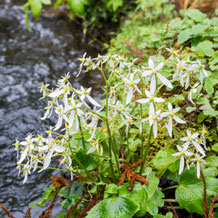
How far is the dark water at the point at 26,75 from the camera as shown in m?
2.56

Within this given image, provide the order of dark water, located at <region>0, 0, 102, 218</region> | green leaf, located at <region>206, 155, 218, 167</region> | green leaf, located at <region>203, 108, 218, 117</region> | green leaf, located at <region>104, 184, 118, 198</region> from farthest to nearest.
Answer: dark water, located at <region>0, 0, 102, 218</region> < green leaf, located at <region>203, 108, 218, 117</region> < green leaf, located at <region>206, 155, 218, 167</region> < green leaf, located at <region>104, 184, 118, 198</region>

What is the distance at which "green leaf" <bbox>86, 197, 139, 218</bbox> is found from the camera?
1.56 meters

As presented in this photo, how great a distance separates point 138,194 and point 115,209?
0.23 metres

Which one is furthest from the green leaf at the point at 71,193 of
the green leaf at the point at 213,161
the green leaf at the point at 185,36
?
the green leaf at the point at 185,36

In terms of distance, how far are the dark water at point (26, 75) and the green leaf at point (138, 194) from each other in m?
0.87

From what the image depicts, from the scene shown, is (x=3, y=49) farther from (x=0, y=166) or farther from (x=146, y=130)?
(x=146, y=130)

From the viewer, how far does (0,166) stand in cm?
279

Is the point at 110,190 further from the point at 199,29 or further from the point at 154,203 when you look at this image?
the point at 199,29

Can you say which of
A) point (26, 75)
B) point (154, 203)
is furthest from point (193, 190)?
point (26, 75)

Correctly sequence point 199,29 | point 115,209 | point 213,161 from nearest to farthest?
point 115,209 < point 213,161 < point 199,29

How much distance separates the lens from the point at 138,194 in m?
1.72

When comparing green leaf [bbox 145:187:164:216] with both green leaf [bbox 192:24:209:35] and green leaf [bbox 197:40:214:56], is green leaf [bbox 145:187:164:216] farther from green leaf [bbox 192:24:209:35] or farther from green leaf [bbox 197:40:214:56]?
green leaf [bbox 192:24:209:35]

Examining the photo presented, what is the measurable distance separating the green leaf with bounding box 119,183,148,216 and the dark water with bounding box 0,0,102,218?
0.87 m

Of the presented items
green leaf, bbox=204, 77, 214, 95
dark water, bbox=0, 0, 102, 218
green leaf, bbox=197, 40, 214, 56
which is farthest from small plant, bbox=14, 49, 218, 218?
green leaf, bbox=197, 40, 214, 56
